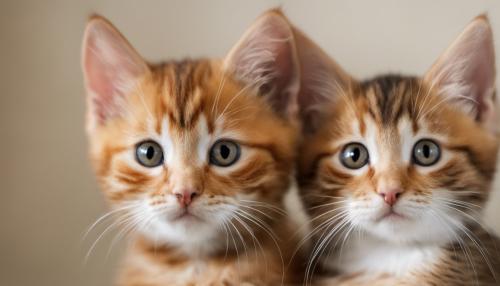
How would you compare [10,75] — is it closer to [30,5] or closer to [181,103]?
[30,5]

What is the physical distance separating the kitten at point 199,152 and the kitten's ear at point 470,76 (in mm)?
272

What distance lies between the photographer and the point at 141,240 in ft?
4.08

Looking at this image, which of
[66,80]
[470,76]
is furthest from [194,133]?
[66,80]

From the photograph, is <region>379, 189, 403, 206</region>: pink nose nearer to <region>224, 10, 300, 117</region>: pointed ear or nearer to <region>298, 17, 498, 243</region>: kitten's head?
<region>298, 17, 498, 243</region>: kitten's head

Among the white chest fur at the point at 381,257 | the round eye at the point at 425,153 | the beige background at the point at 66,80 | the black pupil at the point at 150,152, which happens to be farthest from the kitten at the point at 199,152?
the beige background at the point at 66,80

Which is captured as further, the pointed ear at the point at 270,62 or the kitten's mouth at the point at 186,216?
the pointed ear at the point at 270,62

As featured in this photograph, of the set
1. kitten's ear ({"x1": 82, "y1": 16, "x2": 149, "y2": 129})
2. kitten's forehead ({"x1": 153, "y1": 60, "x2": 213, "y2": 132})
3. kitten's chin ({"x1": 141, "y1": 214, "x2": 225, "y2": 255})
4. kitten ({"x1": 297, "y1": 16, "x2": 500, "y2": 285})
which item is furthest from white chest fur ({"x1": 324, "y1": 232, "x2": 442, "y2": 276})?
kitten's ear ({"x1": 82, "y1": 16, "x2": 149, "y2": 129})

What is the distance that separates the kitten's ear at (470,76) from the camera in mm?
1211

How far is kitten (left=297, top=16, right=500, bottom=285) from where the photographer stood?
1.11 metres

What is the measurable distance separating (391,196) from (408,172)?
64 millimetres

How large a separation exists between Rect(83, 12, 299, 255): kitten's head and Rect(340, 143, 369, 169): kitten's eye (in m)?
0.10

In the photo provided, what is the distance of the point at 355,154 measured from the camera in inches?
46.7

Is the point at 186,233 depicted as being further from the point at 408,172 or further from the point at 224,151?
the point at 408,172

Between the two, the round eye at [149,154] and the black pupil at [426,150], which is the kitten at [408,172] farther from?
the round eye at [149,154]
